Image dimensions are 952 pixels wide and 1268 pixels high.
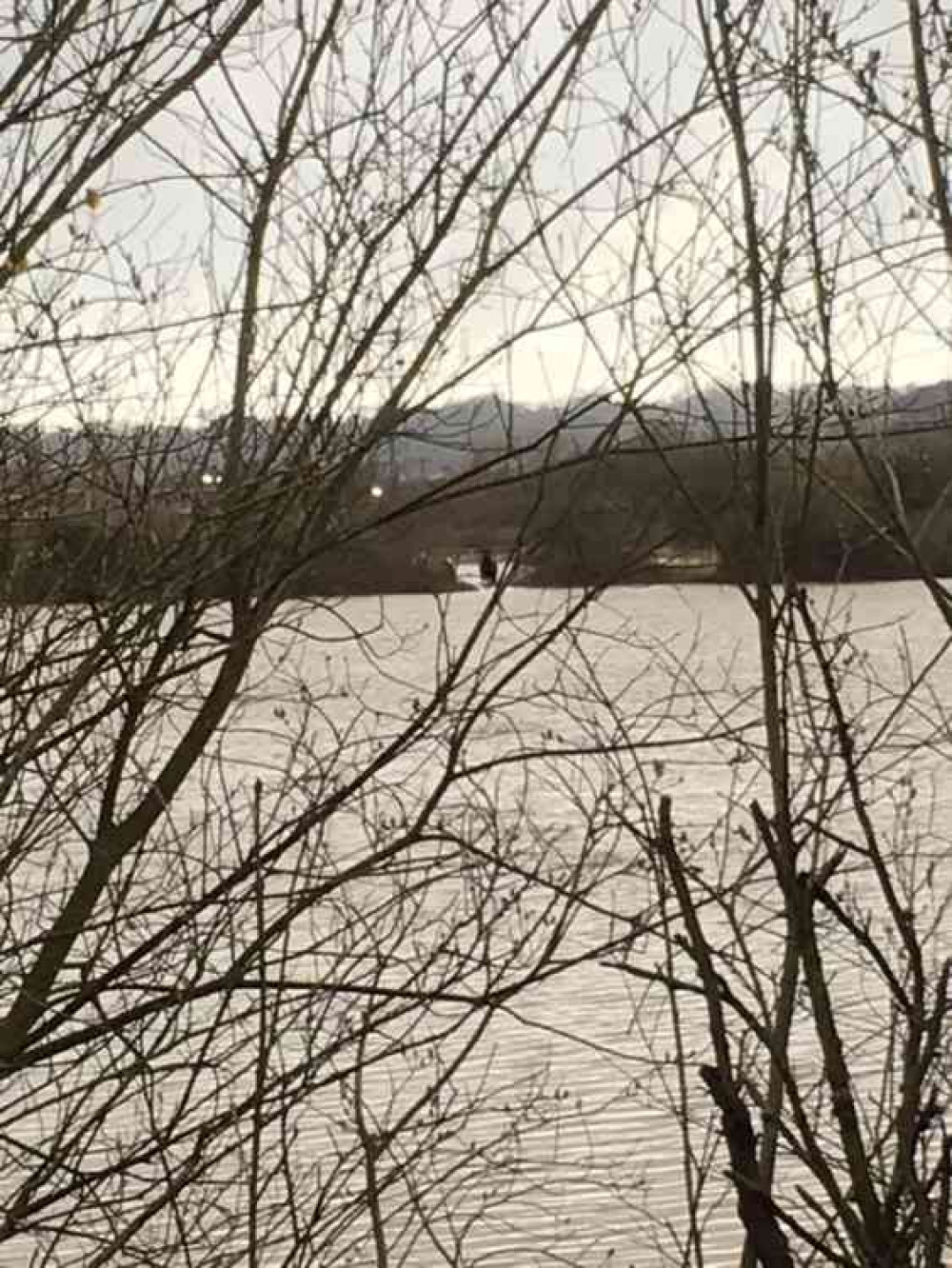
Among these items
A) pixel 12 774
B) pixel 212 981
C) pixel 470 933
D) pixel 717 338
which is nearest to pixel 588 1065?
pixel 470 933

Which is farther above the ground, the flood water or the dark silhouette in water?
the dark silhouette in water

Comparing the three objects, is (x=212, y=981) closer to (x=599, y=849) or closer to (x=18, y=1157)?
(x=18, y=1157)

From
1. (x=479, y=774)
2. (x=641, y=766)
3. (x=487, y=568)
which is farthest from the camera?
(x=479, y=774)

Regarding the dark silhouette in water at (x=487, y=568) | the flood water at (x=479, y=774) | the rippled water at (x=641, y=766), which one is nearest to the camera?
the dark silhouette in water at (x=487, y=568)

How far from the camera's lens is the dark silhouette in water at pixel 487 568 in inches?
115

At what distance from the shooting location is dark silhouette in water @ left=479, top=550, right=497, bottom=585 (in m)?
2.91

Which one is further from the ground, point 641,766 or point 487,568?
point 487,568

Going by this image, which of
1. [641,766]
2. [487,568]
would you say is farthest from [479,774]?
[487,568]

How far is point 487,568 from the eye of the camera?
2.98 meters

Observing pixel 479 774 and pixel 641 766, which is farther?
pixel 479 774

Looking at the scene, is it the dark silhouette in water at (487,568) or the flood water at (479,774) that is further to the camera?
the flood water at (479,774)

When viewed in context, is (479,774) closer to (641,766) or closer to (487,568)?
(641,766)

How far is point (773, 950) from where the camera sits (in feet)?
22.6

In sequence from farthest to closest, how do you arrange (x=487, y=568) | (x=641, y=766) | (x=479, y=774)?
(x=479, y=774) → (x=641, y=766) → (x=487, y=568)
